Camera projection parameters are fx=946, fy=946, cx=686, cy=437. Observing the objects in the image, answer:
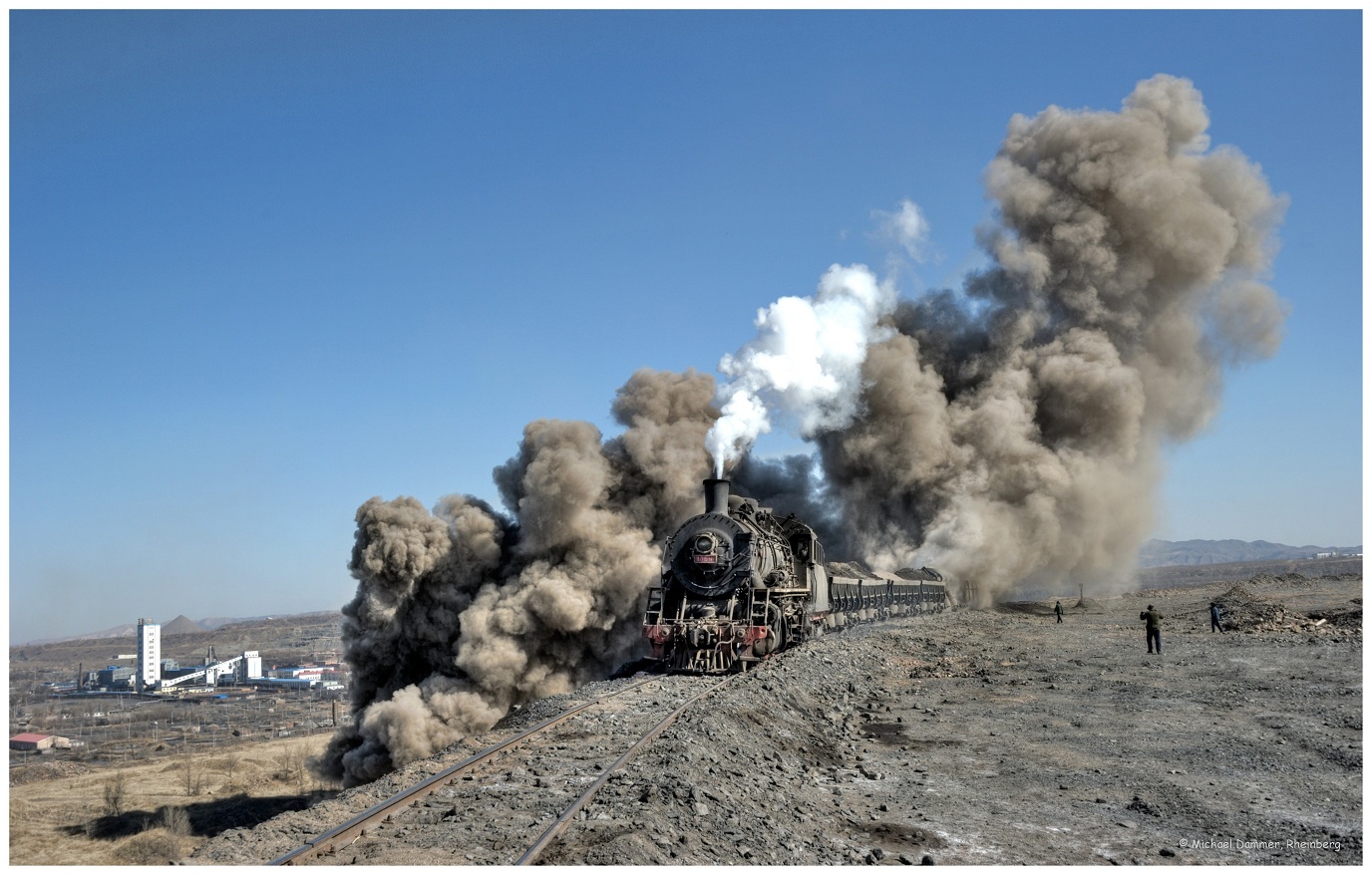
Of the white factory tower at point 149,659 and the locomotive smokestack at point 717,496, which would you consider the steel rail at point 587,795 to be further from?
the white factory tower at point 149,659

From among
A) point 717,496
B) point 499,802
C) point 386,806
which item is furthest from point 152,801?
point 499,802

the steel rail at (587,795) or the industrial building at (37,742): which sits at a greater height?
the steel rail at (587,795)

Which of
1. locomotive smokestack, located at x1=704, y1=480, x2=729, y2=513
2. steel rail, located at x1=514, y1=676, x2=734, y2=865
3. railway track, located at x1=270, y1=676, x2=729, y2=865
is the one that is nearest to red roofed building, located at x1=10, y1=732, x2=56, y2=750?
locomotive smokestack, located at x1=704, y1=480, x2=729, y2=513

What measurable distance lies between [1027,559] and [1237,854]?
119 ft

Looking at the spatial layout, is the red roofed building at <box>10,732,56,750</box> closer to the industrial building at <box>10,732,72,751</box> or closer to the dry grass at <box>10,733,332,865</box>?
the industrial building at <box>10,732,72,751</box>

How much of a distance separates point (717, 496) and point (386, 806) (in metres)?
14.2

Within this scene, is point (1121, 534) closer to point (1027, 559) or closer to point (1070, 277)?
point (1027, 559)

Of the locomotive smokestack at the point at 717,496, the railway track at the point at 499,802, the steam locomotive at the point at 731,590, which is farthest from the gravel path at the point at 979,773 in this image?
the locomotive smokestack at the point at 717,496

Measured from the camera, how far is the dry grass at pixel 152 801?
75.0ft

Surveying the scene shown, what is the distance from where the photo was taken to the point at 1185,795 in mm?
9461

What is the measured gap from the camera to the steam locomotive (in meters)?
19.0

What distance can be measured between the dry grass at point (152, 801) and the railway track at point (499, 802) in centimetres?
1008

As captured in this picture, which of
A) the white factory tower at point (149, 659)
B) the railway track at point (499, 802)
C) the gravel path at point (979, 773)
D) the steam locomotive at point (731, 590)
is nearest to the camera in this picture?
the railway track at point (499, 802)

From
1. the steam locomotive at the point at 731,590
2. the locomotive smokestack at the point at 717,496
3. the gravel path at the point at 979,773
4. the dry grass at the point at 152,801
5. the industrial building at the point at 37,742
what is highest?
the locomotive smokestack at the point at 717,496
